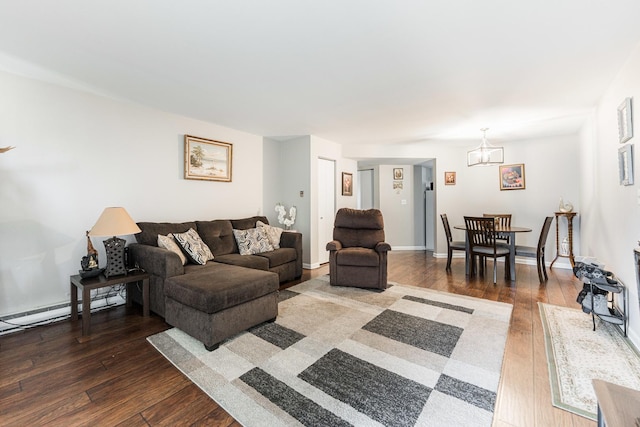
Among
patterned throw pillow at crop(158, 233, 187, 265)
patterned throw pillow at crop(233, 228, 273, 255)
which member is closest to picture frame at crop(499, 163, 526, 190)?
patterned throw pillow at crop(233, 228, 273, 255)

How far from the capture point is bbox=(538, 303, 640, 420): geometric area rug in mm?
1554

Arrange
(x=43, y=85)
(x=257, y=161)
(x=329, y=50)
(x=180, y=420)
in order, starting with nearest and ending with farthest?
(x=180, y=420), (x=329, y=50), (x=43, y=85), (x=257, y=161)

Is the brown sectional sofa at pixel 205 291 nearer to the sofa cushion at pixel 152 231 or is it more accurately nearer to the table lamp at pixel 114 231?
the sofa cushion at pixel 152 231

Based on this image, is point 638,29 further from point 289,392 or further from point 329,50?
point 289,392

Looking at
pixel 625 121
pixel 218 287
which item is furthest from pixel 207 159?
pixel 625 121

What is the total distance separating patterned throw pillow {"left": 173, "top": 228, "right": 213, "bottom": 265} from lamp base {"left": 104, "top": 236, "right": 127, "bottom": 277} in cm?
54

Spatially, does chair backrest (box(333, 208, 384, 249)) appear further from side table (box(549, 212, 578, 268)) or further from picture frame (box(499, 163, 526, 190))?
side table (box(549, 212, 578, 268))

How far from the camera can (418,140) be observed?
5137 mm

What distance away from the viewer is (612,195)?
2707 mm

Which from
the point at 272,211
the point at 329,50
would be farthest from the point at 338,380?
the point at 272,211

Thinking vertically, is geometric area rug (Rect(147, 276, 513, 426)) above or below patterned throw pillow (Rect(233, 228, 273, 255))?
below

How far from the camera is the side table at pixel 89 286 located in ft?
7.46

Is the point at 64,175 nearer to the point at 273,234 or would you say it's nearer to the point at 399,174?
the point at 273,234

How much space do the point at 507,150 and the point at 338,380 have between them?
5.40 m
